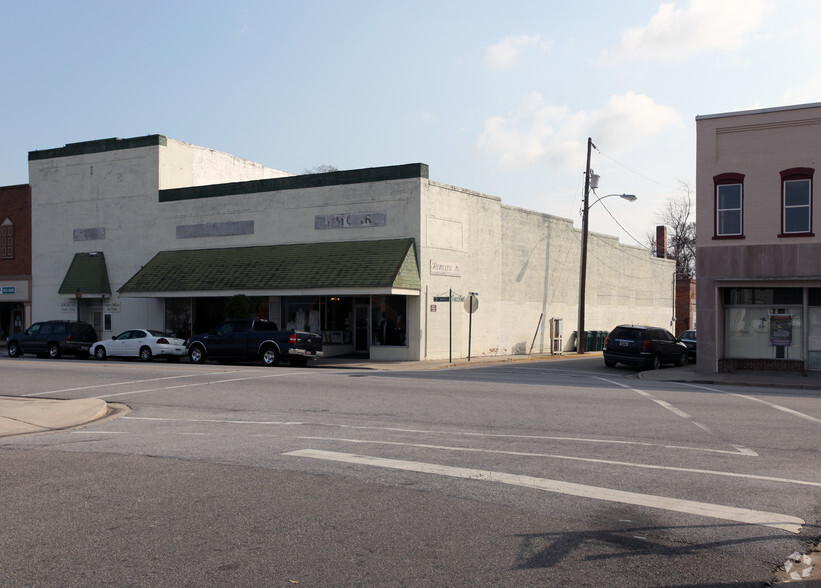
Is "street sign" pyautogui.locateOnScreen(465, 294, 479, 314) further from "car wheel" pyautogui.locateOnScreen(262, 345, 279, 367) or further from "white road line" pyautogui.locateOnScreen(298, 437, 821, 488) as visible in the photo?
"white road line" pyautogui.locateOnScreen(298, 437, 821, 488)

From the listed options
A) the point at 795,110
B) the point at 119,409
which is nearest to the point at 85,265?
the point at 119,409

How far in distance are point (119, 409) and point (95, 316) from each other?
2608 centimetres

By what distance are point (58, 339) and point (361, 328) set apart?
12940mm

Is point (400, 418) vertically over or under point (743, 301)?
under

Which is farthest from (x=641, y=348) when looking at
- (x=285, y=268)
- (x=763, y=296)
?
(x=285, y=268)

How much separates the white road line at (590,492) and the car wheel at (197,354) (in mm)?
19692

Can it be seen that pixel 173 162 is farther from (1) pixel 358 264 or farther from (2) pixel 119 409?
(2) pixel 119 409

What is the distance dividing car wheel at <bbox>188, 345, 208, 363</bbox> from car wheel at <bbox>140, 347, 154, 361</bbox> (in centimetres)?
271

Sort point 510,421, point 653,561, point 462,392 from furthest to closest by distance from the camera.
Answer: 1. point 462,392
2. point 510,421
3. point 653,561

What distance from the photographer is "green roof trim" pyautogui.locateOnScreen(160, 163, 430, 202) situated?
98.1ft

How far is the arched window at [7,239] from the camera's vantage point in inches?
1635

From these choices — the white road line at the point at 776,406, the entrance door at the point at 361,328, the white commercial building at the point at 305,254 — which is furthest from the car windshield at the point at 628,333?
the entrance door at the point at 361,328

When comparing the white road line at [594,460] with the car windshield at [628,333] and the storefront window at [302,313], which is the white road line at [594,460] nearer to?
Answer: the car windshield at [628,333]

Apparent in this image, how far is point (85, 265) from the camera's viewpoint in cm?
3834
